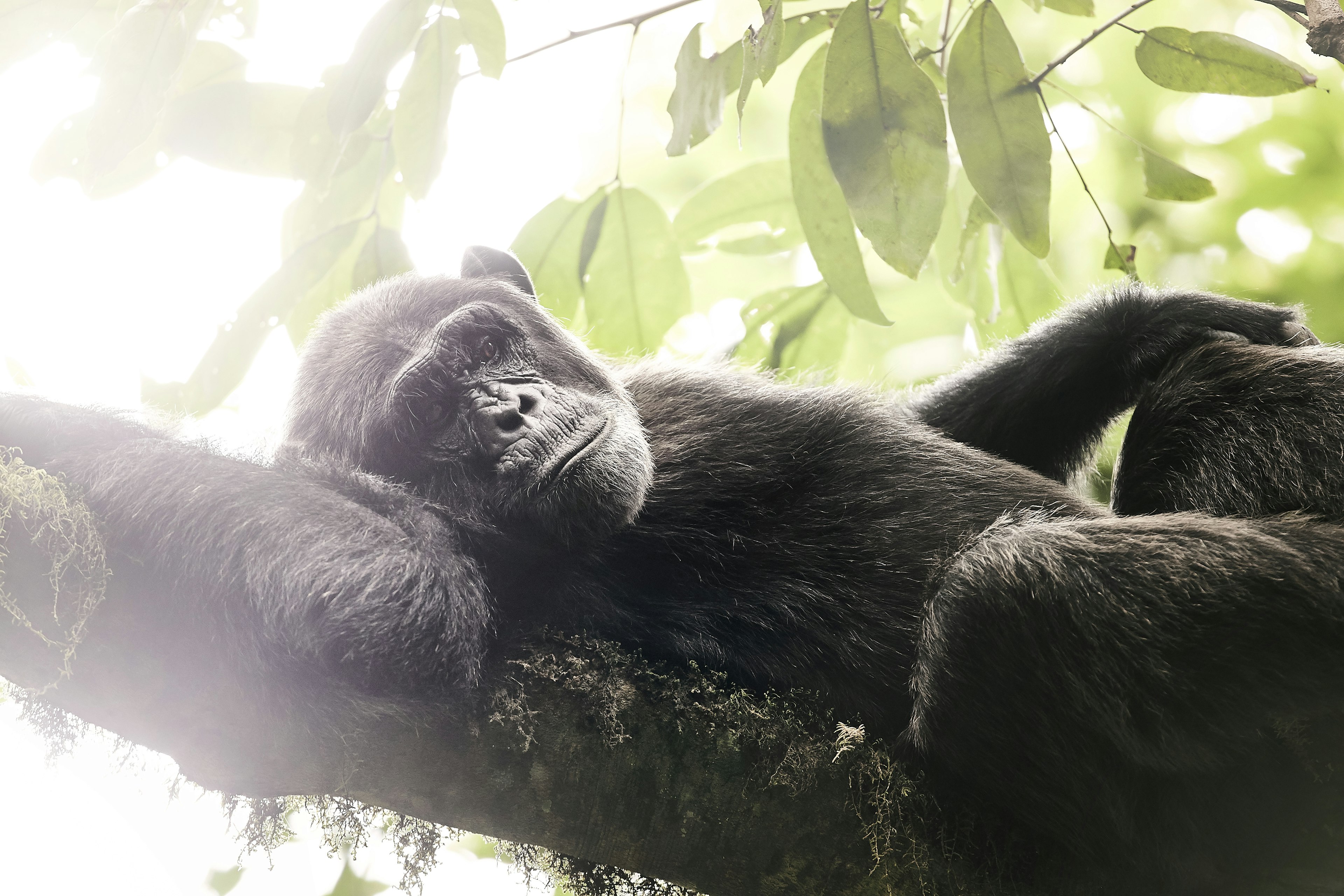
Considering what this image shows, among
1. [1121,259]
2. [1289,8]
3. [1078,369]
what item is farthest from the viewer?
[1078,369]

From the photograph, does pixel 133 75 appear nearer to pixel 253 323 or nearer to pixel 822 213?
pixel 253 323

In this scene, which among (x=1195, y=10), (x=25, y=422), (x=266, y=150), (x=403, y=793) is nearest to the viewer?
(x=403, y=793)

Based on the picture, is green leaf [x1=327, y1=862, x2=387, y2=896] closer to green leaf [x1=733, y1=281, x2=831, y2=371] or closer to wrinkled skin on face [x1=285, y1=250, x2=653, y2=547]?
wrinkled skin on face [x1=285, y1=250, x2=653, y2=547]

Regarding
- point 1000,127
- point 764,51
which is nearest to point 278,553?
point 764,51

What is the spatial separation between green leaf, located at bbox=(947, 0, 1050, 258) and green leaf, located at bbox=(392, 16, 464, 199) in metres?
1.18

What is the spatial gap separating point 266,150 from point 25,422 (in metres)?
1.14

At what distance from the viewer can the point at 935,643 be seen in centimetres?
192

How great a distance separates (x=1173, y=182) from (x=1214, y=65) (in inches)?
14.7

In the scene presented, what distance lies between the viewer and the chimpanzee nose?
89.1 inches

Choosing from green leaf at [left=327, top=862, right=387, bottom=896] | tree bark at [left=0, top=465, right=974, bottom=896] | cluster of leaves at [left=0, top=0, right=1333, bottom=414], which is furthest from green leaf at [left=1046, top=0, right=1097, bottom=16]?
green leaf at [left=327, top=862, right=387, bottom=896]

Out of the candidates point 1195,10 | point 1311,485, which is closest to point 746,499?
point 1311,485

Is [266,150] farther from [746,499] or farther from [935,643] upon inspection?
[935,643]

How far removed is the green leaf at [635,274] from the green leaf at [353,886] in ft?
6.95

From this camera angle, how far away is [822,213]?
2.25m
